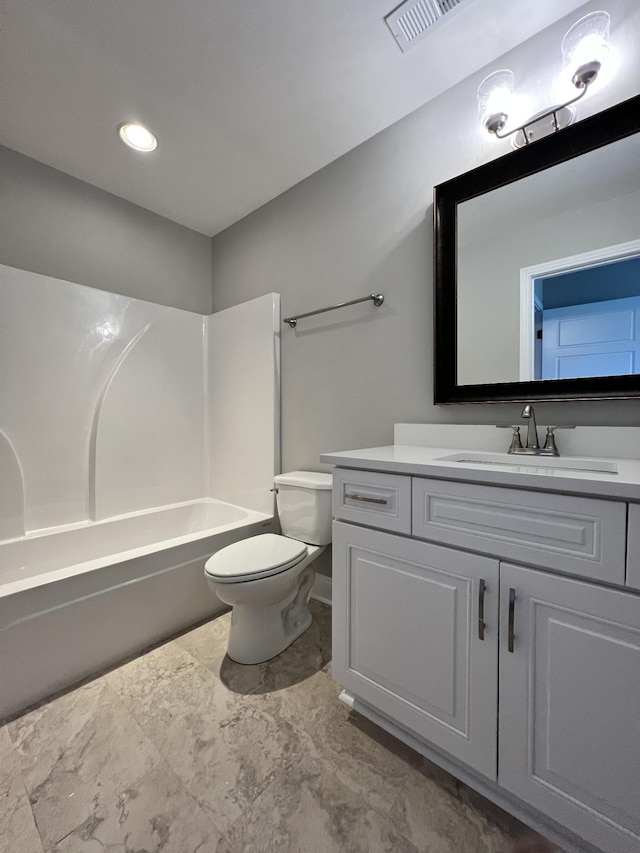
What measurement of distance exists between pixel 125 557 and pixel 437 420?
149 centimetres

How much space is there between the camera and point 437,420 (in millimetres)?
1559

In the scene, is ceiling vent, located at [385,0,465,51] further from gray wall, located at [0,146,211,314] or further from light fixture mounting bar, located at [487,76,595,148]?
gray wall, located at [0,146,211,314]

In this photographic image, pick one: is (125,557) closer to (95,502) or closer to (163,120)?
(95,502)

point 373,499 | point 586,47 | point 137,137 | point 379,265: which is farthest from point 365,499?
point 137,137

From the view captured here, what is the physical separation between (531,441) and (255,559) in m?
1.16

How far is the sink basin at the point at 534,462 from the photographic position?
1025 mm

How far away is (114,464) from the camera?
83.4 inches

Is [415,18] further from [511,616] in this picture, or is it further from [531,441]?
[511,616]

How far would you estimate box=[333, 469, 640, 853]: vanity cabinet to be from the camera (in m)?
0.74

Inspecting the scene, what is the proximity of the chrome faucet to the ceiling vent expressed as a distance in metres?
1.39

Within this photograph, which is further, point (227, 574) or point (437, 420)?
point (437, 420)

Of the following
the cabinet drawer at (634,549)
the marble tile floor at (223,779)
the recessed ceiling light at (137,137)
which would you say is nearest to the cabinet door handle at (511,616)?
the cabinet drawer at (634,549)

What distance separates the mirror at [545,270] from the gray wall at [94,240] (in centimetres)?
184

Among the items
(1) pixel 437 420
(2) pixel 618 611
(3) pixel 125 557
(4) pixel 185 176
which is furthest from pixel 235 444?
(2) pixel 618 611
